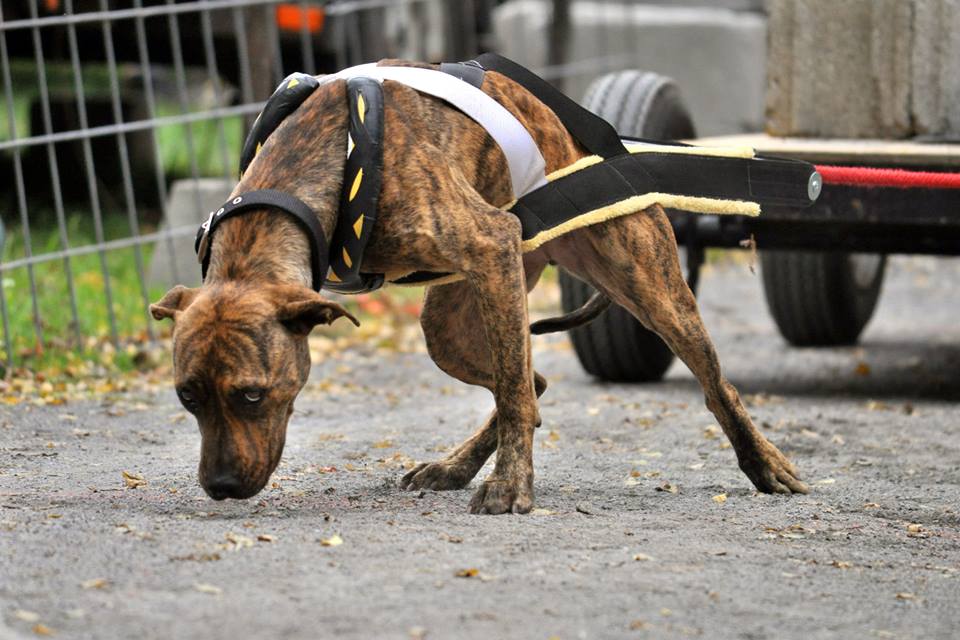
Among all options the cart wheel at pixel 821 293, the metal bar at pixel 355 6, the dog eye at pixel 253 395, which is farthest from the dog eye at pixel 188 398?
the metal bar at pixel 355 6

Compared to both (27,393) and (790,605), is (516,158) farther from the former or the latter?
(27,393)

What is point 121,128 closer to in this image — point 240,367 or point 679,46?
point 240,367

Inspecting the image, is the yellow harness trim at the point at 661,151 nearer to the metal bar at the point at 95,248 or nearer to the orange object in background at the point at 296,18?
the metal bar at the point at 95,248

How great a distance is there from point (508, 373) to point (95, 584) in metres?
1.42

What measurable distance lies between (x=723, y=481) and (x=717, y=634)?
6.01ft

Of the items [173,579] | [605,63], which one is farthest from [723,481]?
[605,63]

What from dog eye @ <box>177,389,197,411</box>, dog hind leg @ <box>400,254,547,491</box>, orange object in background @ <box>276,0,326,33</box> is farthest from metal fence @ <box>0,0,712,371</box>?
dog eye @ <box>177,389,197,411</box>

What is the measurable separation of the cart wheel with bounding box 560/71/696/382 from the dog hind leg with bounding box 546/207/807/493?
170 centimetres

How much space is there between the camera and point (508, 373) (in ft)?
14.1

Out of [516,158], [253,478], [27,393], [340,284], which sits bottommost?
[27,393]

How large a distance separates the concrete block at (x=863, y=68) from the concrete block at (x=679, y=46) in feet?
21.1

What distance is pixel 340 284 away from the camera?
166 inches

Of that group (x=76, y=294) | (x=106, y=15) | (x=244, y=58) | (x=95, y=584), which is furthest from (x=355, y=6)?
(x=95, y=584)

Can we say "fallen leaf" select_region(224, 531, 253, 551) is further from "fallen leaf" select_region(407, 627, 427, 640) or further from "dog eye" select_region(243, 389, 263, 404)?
"fallen leaf" select_region(407, 627, 427, 640)
